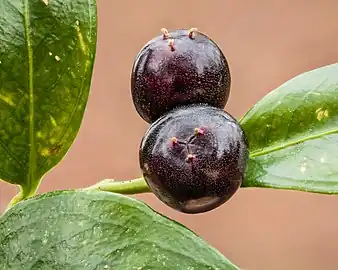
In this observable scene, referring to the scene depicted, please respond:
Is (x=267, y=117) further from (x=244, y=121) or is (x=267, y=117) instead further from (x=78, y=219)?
(x=78, y=219)

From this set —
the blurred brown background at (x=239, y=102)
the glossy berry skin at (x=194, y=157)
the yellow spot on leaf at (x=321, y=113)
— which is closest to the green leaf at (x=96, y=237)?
the glossy berry skin at (x=194, y=157)

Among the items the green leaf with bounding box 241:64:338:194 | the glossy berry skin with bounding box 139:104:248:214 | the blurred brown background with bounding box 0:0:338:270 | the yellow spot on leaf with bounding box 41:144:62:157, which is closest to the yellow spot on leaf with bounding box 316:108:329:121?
the green leaf with bounding box 241:64:338:194

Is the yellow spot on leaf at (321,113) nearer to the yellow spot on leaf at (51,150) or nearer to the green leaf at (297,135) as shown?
the green leaf at (297,135)

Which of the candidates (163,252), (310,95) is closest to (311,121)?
(310,95)

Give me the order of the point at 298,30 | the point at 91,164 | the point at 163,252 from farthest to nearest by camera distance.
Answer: the point at 298,30
the point at 91,164
the point at 163,252

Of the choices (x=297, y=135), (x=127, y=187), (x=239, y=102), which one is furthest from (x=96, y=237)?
(x=239, y=102)

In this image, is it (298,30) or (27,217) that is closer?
(27,217)

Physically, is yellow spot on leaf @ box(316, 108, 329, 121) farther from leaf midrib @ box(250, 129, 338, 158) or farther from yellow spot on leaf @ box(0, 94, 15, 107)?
yellow spot on leaf @ box(0, 94, 15, 107)

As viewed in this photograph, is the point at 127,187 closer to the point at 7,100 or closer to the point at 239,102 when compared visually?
the point at 7,100
